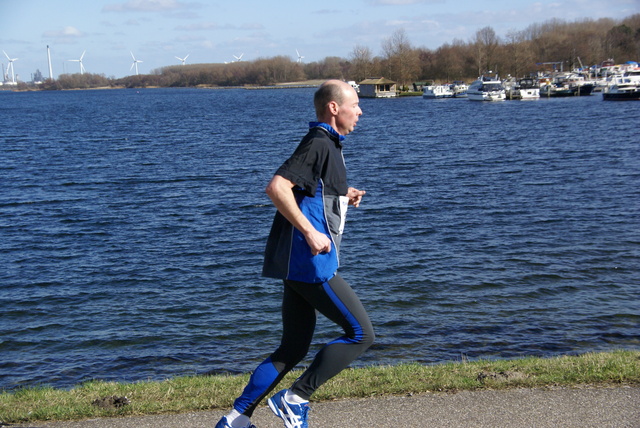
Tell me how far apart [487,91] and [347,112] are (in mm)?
96818

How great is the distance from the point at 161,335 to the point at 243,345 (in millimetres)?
1586

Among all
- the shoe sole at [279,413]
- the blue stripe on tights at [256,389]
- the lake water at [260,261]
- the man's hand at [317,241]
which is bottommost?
the lake water at [260,261]

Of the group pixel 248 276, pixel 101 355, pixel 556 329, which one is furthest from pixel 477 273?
pixel 101 355

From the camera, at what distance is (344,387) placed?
17.2 feet

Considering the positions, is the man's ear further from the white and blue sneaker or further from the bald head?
the white and blue sneaker

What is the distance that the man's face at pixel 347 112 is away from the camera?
4.01m

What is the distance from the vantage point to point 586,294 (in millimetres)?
12898

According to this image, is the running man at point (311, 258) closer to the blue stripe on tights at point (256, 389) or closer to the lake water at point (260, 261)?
the blue stripe on tights at point (256, 389)

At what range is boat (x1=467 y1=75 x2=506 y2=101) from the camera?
9444 cm

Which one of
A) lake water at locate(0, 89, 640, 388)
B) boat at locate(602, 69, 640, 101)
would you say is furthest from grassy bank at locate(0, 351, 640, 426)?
boat at locate(602, 69, 640, 101)

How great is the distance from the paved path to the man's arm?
1.48 meters

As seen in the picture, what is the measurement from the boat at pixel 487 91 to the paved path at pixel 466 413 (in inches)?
3678

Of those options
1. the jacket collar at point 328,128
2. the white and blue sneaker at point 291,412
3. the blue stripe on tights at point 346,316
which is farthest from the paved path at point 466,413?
the jacket collar at point 328,128

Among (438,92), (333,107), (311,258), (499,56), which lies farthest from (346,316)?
(499,56)
